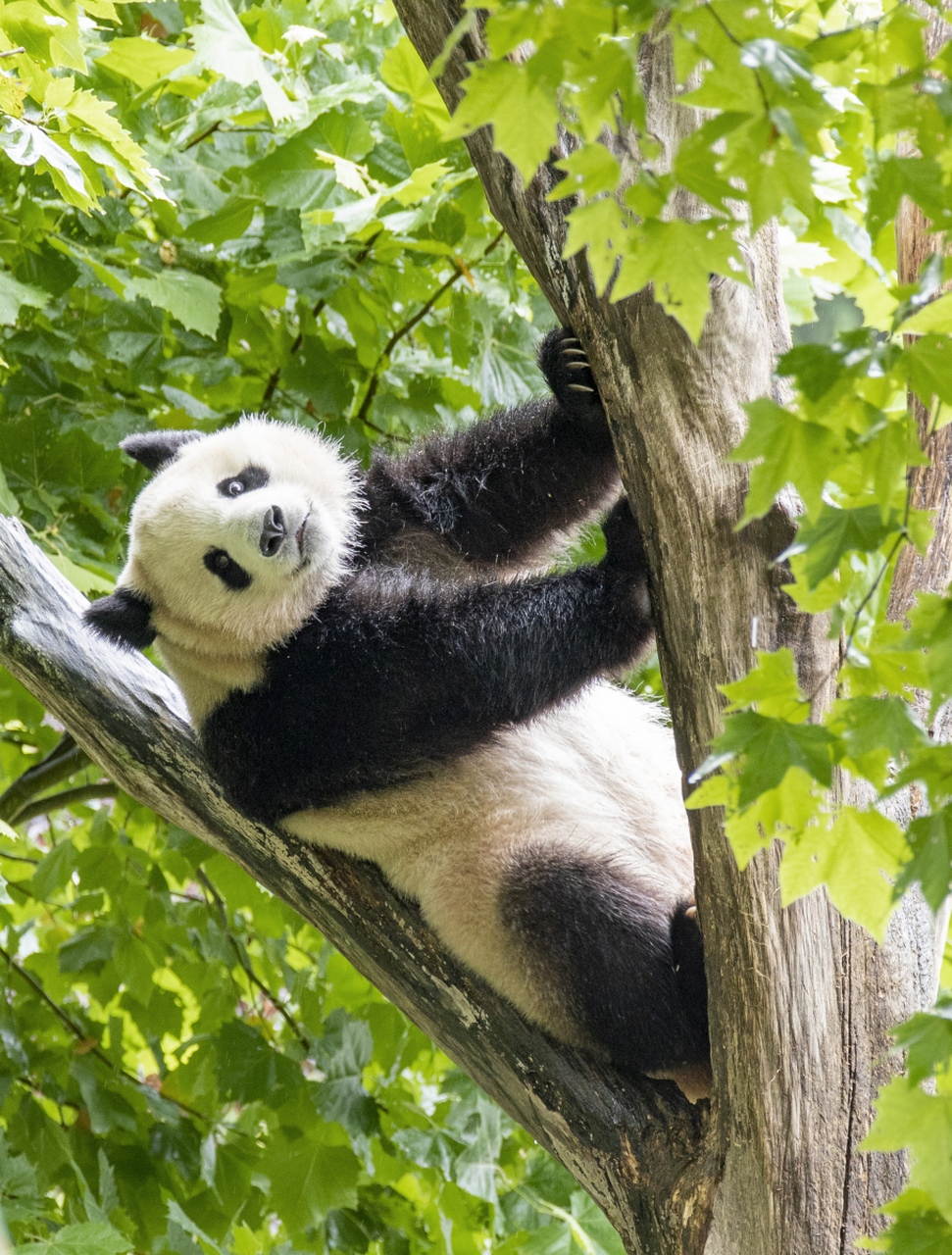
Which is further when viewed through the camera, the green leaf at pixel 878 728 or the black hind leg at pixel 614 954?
the black hind leg at pixel 614 954

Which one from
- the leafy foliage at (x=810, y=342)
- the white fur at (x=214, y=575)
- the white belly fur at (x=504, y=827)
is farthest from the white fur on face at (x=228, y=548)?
the leafy foliage at (x=810, y=342)

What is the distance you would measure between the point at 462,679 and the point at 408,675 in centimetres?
14

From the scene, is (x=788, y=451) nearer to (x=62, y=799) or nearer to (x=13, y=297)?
(x=13, y=297)


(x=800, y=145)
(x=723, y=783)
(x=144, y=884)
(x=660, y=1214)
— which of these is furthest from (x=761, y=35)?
(x=144, y=884)

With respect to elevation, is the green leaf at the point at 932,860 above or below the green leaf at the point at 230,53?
below

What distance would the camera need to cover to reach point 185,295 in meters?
3.13

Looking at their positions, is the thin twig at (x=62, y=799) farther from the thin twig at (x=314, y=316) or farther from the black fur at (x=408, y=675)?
the thin twig at (x=314, y=316)

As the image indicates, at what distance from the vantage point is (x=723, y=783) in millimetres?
1221

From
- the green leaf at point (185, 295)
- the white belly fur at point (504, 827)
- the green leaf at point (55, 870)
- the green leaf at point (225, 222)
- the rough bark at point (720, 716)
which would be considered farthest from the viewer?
the green leaf at point (55, 870)

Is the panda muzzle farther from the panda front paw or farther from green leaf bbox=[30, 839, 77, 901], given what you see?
green leaf bbox=[30, 839, 77, 901]

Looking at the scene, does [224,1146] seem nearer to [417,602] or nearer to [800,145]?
[417,602]

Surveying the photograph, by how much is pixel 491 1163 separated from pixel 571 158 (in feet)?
9.17

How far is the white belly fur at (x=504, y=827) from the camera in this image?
251 centimetres

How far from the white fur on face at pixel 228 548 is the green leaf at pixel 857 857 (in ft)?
5.76
